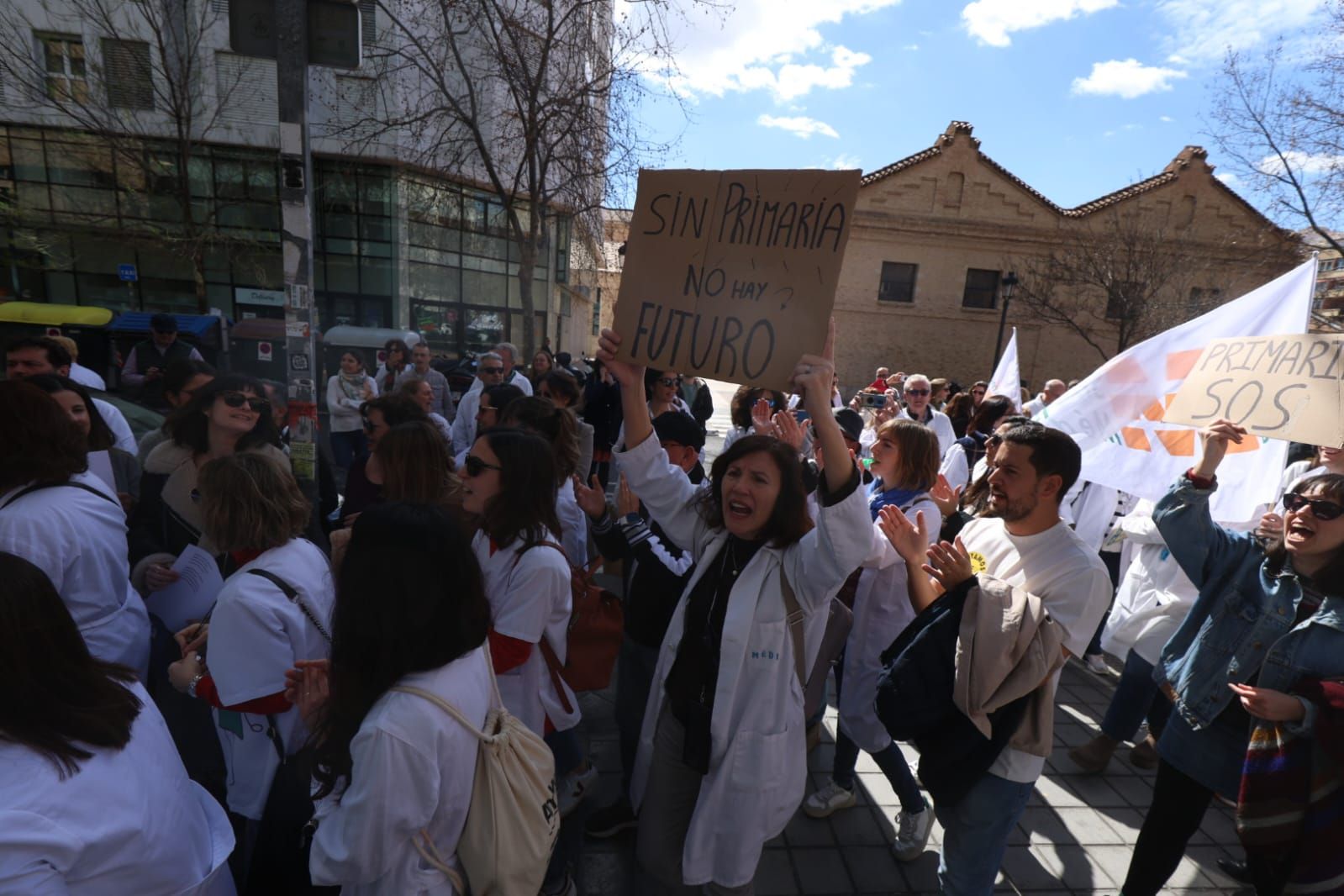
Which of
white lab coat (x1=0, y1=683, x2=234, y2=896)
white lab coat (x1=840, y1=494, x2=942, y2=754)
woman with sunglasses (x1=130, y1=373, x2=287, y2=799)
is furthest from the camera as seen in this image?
white lab coat (x1=840, y1=494, x2=942, y2=754)

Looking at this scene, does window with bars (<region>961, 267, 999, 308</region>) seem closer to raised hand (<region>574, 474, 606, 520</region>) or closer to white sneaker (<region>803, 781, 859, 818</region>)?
white sneaker (<region>803, 781, 859, 818</region>)

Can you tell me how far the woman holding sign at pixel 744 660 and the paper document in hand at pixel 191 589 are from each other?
68.4 inches

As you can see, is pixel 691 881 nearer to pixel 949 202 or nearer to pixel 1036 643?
pixel 1036 643

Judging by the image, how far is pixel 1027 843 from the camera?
3.02 m

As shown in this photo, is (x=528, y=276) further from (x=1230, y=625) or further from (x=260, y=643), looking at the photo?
(x=1230, y=625)

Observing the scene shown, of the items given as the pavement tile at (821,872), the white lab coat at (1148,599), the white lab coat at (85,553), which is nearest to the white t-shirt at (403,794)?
the white lab coat at (85,553)

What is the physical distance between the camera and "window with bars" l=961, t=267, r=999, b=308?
86.2 ft

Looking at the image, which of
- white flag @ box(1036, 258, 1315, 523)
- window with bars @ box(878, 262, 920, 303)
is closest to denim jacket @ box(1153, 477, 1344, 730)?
white flag @ box(1036, 258, 1315, 523)

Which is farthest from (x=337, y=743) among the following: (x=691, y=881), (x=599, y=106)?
(x=599, y=106)

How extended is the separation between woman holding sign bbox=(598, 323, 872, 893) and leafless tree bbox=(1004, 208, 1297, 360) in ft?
73.7

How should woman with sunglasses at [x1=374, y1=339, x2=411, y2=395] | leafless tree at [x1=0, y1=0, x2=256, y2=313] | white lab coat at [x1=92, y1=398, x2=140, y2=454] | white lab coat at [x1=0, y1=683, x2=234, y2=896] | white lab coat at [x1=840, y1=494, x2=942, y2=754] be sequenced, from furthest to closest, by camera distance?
leafless tree at [x1=0, y1=0, x2=256, y2=313] → woman with sunglasses at [x1=374, y1=339, x2=411, y2=395] → white lab coat at [x1=92, y1=398, x2=140, y2=454] → white lab coat at [x1=840, y1=494, x2=942, y2=754] → white lab coat at [x1=0, y1=683, x2=234, y2=896]

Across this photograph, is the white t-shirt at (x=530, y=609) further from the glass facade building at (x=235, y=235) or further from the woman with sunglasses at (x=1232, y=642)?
the glass facade building at (x=235, y=235)

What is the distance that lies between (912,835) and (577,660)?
171 centimetres

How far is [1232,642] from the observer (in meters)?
2.28
